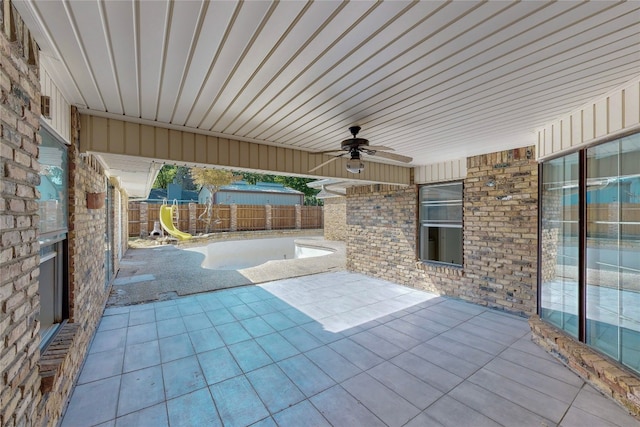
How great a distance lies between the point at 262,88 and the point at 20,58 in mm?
1462

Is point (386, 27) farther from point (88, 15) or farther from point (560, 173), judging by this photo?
point (560, 173)

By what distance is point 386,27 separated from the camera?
1.61 metres

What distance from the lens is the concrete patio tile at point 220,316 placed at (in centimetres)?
405

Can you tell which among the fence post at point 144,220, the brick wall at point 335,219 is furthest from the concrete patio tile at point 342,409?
the fence post at point 144,220

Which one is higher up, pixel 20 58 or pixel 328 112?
pixel 328 112

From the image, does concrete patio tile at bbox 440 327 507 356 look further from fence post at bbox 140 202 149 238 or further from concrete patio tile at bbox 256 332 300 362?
fence post at bbox 140 202 149 238

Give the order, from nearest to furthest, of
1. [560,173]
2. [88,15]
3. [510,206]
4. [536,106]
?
[88,15], [536,106], [560,173], [510,206]

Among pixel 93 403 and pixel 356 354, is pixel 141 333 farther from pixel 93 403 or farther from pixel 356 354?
pixel 356 354

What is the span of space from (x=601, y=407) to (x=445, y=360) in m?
1.25

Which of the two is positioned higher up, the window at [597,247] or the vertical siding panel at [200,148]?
the vertical siding panel at [200,148]

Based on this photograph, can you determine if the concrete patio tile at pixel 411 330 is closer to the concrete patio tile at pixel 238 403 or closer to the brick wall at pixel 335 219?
the concrete patio tile at pixel 238 403

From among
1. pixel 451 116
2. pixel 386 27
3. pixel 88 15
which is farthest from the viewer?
pixel 451 116

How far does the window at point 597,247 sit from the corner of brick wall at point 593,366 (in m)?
0.11

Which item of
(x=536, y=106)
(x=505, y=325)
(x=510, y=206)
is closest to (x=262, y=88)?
(x=536, y=106)
